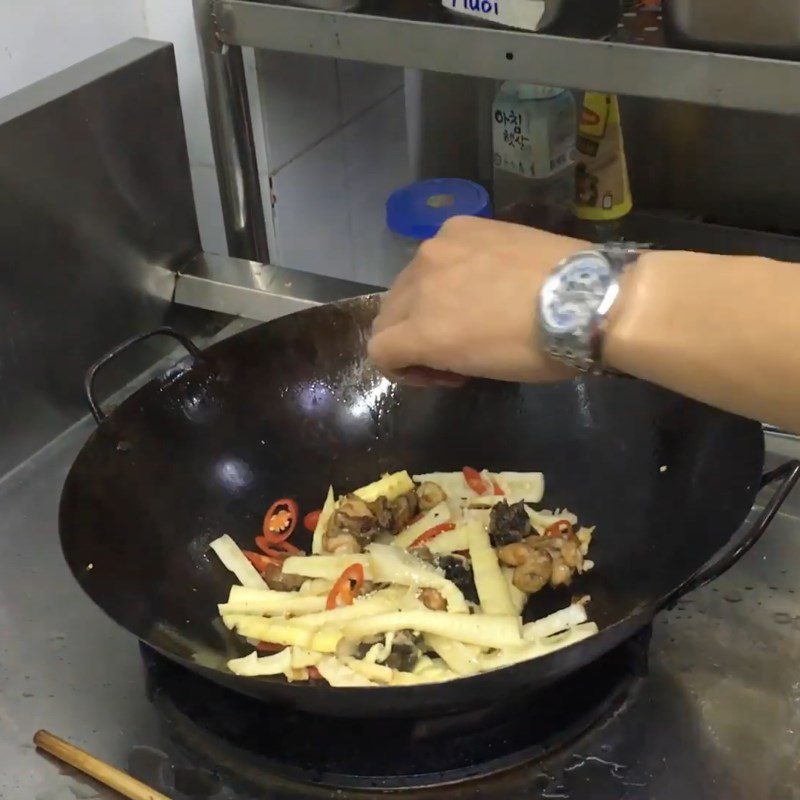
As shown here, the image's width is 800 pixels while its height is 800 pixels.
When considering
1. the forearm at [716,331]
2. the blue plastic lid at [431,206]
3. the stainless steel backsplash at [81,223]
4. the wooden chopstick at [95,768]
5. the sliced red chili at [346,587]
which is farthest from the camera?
the blue plastic lid at [431,206]

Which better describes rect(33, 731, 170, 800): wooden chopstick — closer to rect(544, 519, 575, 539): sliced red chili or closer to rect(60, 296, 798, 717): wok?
rect(60, 296, 798, 717): wok

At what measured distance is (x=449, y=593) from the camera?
0.70 metres

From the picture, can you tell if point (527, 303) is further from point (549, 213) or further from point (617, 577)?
point (549, 213)

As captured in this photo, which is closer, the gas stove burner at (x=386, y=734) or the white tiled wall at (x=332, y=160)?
the gas stove burner at (x=386, y=734)

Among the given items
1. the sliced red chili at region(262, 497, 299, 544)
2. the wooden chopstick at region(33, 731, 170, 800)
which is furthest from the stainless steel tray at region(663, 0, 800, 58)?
the wooden chopstick at region(33, 731, 170, 800)

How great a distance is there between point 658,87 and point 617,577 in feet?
1.15

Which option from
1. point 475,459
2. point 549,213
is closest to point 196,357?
point 475,459

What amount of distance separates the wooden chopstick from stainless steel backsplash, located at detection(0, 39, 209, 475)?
12.9 inches

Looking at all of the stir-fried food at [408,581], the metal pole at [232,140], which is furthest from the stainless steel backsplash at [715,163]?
the stir-fried food at [408,581]

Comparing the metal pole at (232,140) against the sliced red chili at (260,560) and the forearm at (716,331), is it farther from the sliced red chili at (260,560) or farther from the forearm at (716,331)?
the forearm at (716,331)

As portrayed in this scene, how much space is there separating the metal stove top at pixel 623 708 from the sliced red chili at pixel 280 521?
0.13 metres

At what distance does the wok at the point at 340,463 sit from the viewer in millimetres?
676

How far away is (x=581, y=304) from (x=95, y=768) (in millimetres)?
410

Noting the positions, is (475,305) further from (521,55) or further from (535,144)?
(535,144)
